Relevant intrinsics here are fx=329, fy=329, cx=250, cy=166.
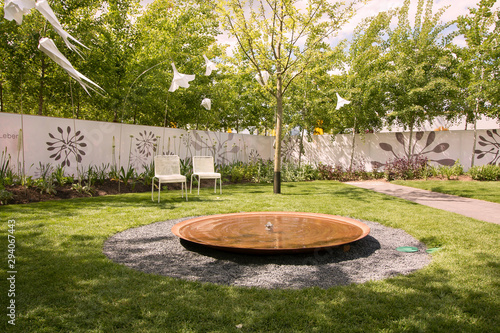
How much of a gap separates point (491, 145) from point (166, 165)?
11.0 meters

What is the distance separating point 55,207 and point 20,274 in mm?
3350

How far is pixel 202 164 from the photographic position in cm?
848

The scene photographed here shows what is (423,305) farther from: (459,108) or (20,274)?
(459,108)

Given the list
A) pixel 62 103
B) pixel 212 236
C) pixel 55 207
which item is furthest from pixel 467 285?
pixel 62 103

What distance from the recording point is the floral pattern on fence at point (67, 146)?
8156mm

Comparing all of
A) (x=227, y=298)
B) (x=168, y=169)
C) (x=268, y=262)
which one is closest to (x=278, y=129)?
(x=168, y=169)

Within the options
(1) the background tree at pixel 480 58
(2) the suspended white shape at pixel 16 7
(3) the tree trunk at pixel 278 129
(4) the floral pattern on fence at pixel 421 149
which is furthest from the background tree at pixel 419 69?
(2) the suspended white shape at pixel 16 7

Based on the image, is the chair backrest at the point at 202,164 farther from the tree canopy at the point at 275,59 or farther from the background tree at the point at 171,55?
the background tree at the point at 171,55

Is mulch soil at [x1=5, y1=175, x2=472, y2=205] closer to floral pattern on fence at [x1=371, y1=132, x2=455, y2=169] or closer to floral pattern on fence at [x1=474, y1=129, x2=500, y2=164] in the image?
floral pattern on fence at [x1=371, y1=132, x2=455, y2=169]

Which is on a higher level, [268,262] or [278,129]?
[278,129]

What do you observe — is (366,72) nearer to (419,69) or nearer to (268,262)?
(419,69)

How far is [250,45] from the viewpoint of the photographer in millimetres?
8312

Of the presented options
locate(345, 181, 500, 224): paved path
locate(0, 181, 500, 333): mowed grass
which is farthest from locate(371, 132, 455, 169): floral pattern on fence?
locate(0, 181, 500, 333): mowed grass

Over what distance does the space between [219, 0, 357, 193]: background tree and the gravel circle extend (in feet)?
15.9
